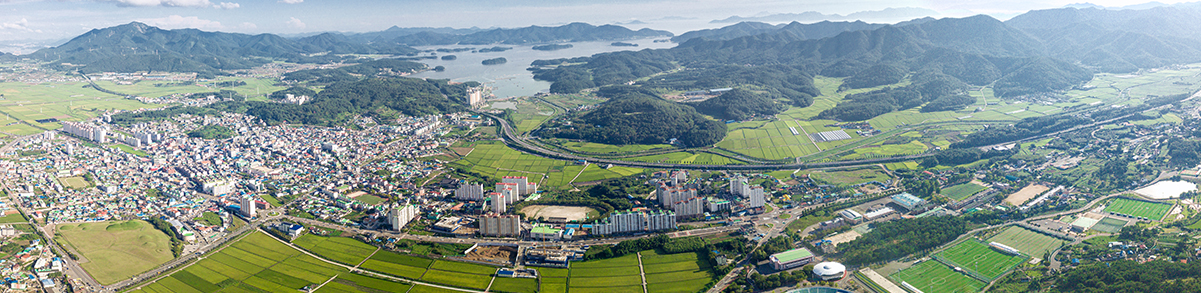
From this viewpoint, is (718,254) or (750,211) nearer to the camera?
(718,254)

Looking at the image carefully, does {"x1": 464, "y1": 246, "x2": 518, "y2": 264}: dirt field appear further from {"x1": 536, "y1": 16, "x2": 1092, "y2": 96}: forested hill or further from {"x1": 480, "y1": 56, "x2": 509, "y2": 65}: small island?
{"x1": 480, "y1": 56, "x2": 509, "y2": 65}: small island

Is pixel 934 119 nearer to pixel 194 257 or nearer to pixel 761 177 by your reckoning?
pixel 761 177

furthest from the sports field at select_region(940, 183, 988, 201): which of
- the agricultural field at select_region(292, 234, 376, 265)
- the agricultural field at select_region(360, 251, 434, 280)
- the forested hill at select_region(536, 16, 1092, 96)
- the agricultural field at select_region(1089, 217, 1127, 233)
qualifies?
the forested hill at select_region(536, 16, 1092, 96)

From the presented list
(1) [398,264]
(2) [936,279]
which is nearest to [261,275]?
(1) [398,264]

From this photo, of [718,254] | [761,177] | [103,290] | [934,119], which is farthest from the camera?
[934,119]

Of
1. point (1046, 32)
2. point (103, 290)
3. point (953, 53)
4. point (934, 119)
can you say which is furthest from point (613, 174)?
point (1046, 32)

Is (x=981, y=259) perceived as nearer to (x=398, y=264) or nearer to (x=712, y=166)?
(x=712, y=166)
